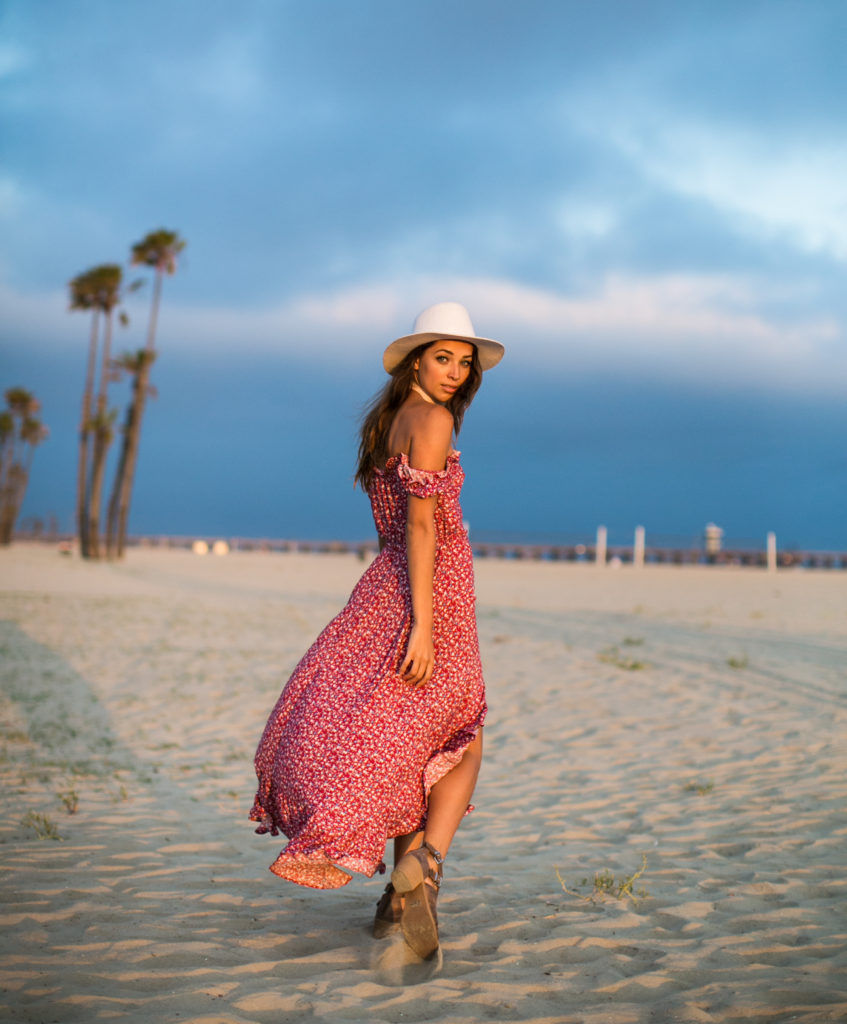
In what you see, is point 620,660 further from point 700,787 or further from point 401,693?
point 401,693

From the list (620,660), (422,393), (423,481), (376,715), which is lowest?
(620,660)

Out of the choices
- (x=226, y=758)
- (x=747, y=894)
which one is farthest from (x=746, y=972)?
(x=226, y=758)

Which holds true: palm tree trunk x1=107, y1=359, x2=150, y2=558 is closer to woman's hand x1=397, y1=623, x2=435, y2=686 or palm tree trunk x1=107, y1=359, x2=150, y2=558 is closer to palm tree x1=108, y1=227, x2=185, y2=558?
palm tree x1=108, y1=227, x2=185, y2=558

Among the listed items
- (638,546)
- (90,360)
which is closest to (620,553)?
(638,546)

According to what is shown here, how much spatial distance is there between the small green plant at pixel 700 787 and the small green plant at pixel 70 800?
10.8 ft

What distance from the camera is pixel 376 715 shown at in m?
2.58

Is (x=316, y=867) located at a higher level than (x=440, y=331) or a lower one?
lower

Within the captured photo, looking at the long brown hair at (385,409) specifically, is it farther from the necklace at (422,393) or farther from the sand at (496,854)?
the sand at (496,854)

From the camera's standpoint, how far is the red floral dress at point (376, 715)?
252cm

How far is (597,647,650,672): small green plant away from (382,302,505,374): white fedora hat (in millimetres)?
6834

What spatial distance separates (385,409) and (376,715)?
0.95 m

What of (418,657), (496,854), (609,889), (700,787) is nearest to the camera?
(418,657)

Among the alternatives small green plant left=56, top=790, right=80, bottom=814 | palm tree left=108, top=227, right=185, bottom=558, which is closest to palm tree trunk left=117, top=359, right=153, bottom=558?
palm tree left=108, top=227, right=185, bottom=558

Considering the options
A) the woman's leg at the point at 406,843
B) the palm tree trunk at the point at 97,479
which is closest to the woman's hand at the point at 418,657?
the woman's leg at the point at 406,843
